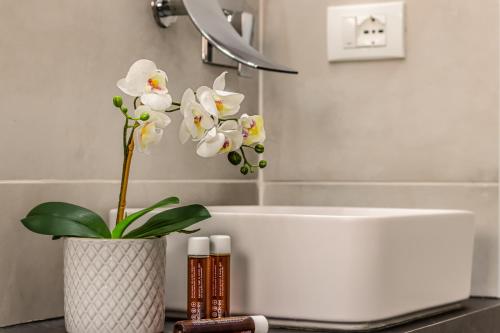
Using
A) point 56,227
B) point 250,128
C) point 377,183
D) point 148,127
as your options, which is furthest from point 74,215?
point 377,183

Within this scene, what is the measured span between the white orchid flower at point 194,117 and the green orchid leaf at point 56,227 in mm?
162

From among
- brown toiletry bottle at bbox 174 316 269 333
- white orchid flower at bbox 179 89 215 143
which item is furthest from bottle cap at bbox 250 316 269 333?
white orchid flower at bbox 179 89 215 143

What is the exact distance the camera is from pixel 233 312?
1085 mm

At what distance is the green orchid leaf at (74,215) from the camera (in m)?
0.99

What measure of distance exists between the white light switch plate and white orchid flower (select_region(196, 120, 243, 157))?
18.4 inches

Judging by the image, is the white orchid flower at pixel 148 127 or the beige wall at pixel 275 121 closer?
the white orchid flower at pixel 148 127

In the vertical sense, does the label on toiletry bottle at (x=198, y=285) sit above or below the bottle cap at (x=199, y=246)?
below

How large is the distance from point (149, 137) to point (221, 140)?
9cm

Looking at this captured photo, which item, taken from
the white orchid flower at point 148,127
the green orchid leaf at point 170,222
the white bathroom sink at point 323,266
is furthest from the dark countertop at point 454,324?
the white orchid flower at point 148,127

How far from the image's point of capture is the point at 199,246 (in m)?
1.03

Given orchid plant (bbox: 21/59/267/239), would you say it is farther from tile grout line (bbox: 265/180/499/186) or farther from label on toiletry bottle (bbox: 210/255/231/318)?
tile grout line (bbox: 265/180/499/186)

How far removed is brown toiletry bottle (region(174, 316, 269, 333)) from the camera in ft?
3.00

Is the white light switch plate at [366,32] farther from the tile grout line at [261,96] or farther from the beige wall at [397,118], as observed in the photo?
the tile grout line at [261,96]

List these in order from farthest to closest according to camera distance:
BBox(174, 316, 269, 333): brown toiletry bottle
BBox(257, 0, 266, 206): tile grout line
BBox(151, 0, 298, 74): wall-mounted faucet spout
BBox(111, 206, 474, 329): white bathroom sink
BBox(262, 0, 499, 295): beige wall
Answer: BBox(257, 0, 266, 206): tile grout line, BBox(262, 0, 499, 295): beige wall, BBox(151, 0, 298, 74): wall-mounted faucet spout, BBox(111, 206, 474, 329): white bathroom sink, BBox(174, 316, 269, 333): brown toiletry bottle
